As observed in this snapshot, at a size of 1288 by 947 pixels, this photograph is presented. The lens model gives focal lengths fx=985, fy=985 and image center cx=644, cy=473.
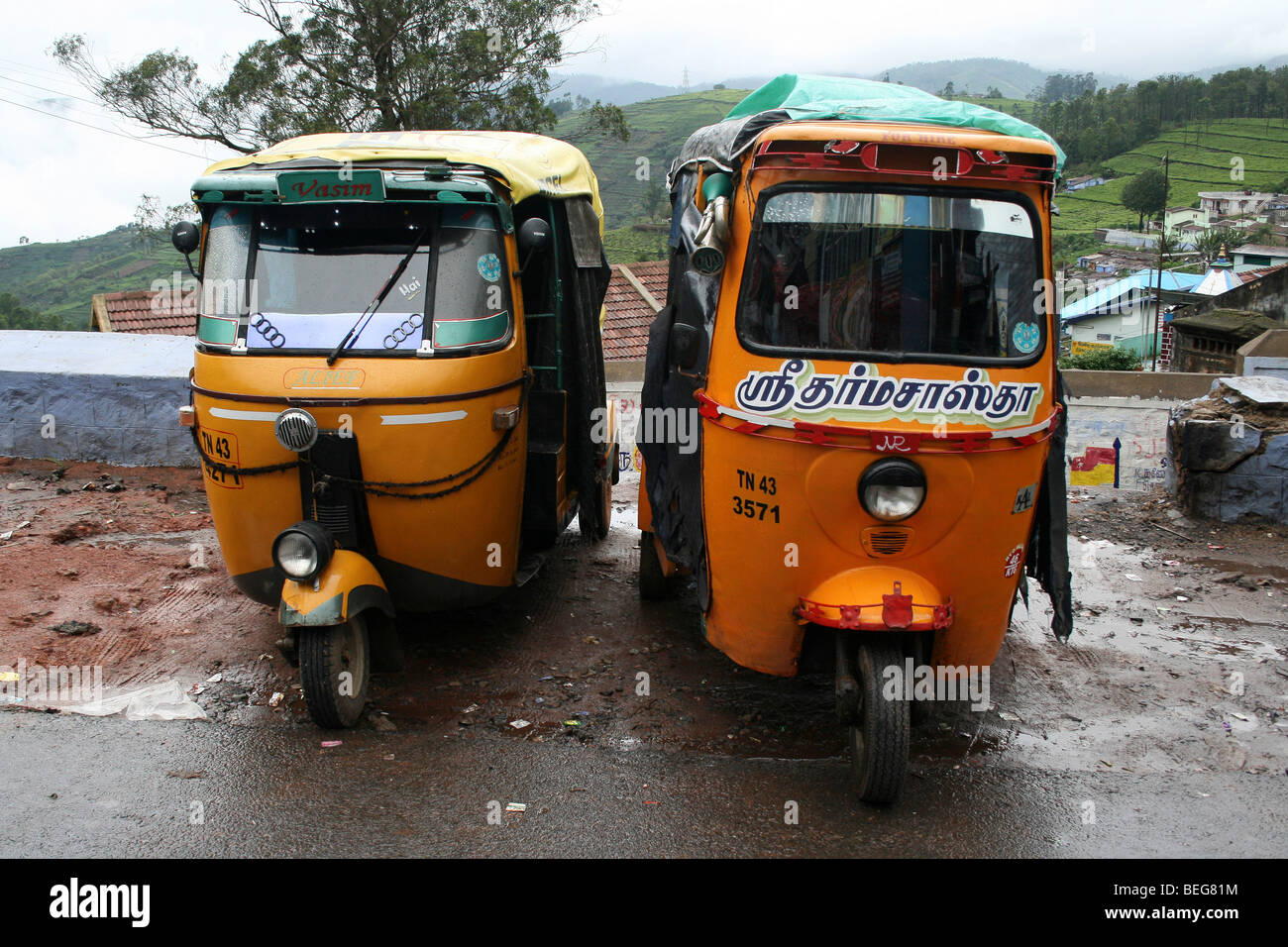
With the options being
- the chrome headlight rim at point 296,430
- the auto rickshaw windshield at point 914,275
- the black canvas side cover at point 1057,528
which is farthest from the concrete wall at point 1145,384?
the chrome headlight rim at point 296,430

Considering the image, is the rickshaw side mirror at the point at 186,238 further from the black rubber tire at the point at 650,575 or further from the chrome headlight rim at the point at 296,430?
the black rubber tire at the point at 650,575

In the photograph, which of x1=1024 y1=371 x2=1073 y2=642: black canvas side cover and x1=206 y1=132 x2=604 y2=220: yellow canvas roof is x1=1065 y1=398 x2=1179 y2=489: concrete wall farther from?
x1=206 y1=132 x2=604 y2=220: yellow canvas roof

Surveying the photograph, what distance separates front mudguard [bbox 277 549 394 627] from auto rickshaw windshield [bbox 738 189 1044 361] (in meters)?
2.30

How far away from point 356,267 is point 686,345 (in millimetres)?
1860

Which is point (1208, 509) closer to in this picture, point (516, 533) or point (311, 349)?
point (516, 533)

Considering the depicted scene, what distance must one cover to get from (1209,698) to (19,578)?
738 centimetres

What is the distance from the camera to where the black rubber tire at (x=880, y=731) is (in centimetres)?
401

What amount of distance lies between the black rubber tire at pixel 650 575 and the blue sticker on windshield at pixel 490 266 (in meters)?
2.07

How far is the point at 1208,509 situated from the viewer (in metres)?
8.14

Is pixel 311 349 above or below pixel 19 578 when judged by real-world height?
above

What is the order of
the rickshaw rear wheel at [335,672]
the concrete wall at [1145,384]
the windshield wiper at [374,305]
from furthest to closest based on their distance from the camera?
1. the concrete wall at [1145,384]
2. the windshield wiper at [374,305]
3. the rickshaw rear wheel at [335,672]

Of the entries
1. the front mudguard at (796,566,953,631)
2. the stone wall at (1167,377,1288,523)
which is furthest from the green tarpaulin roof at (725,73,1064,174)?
the stone wall at (1167,377,1288,523)
